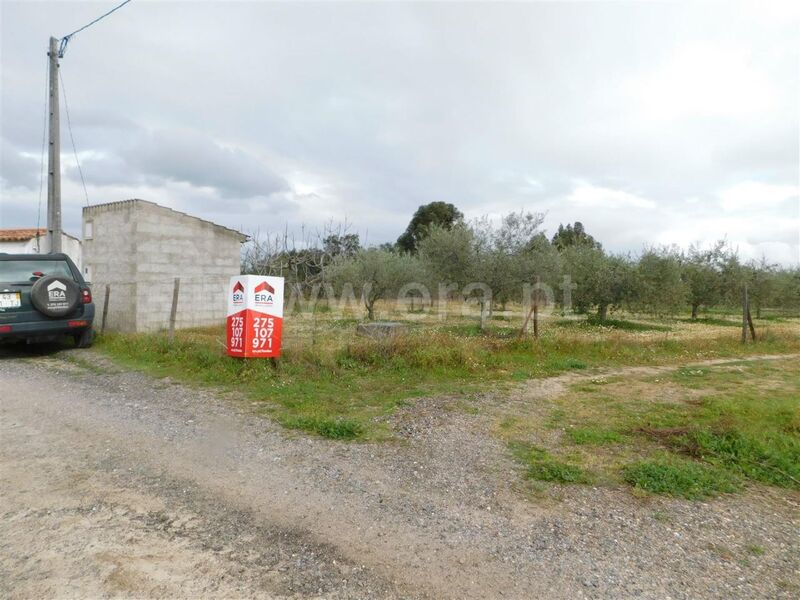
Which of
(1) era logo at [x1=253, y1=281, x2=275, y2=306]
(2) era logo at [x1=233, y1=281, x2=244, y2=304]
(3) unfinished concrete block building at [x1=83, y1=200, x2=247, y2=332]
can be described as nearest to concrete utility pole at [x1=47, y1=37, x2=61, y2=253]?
(3) unfinished concrete block building at [x1=83, y1=200, x2=247, y2=332]

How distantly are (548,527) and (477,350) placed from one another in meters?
6.20

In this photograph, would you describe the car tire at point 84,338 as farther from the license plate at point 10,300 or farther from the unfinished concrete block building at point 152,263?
the unfinished concrete block building at point 152,263

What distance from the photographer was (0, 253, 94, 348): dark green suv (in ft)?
29.1

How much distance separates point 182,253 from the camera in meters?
13.4

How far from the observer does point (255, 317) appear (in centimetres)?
762

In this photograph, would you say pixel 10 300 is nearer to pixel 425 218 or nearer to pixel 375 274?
pixel 375 274

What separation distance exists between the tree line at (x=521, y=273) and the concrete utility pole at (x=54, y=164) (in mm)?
10323

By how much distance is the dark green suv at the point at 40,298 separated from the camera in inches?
349

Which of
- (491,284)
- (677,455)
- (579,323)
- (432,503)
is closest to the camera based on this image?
(432,503)

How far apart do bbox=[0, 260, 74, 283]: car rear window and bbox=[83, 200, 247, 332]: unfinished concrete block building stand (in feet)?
7.92

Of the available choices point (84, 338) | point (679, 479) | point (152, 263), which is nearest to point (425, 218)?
point (152, 263)

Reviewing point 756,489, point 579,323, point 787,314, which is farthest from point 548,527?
point 787,314

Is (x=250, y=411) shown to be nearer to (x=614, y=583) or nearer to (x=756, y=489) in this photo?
(x=614, y=583)

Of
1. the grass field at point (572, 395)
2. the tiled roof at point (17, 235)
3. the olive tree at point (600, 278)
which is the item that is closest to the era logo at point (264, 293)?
the grass field at point (572, 395)
